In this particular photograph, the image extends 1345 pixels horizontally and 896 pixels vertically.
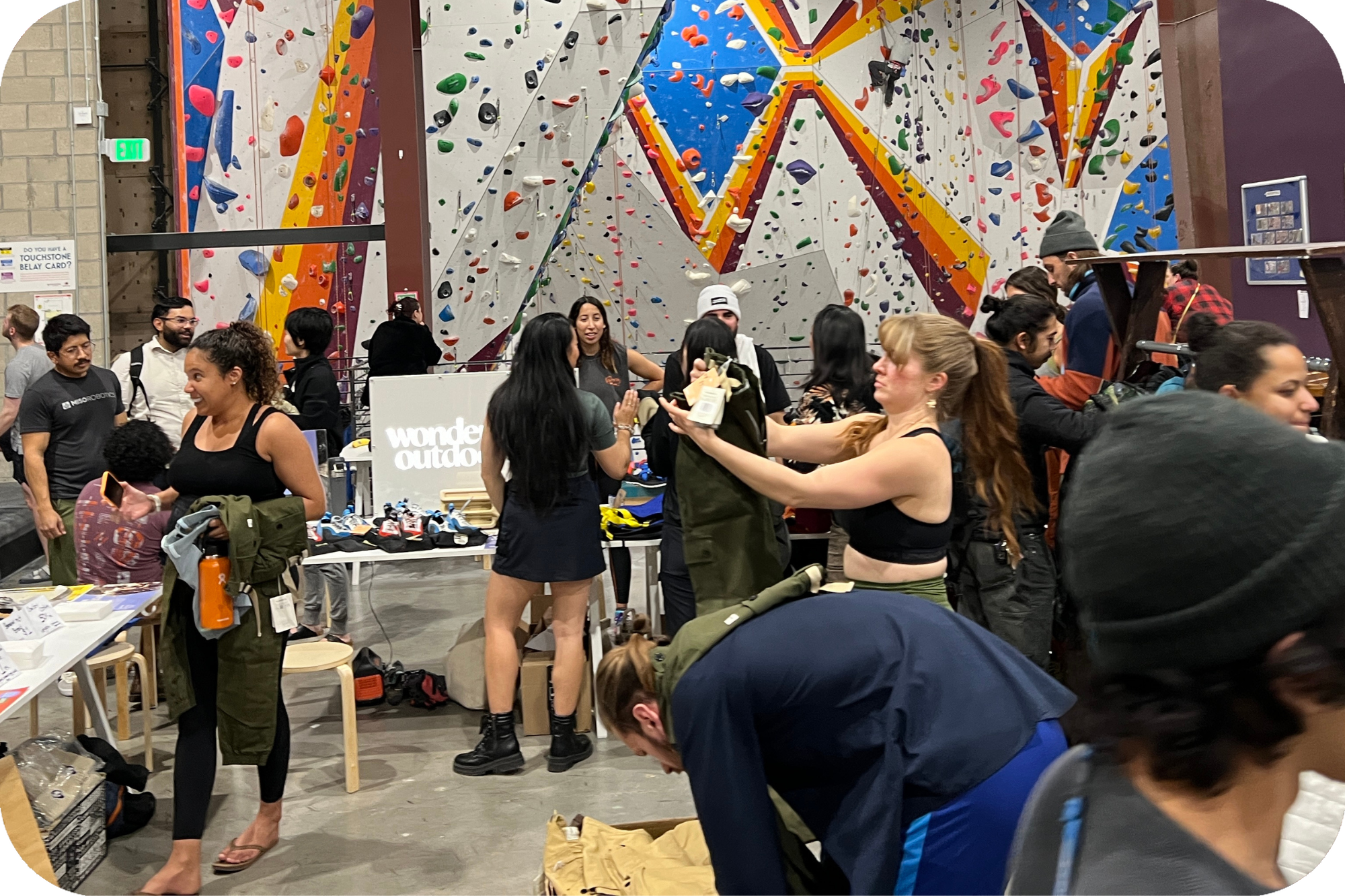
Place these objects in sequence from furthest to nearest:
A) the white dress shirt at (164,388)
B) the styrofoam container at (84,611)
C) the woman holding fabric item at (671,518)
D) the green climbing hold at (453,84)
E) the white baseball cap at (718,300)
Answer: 1. the green climbing hold at (453,84)
2. the white dress shirt at (164,388)
3. the white baseball cap at (718,300)
4. the woman holding fabric item at (671,518)
5. the styrofoam container at (84,611)

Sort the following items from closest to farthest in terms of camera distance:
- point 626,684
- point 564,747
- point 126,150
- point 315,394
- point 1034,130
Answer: point 626,684 < point 564,747 < point 315,394 < point 1034,130 < point 126,150

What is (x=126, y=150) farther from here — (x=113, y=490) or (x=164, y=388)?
(x=113, y=490)

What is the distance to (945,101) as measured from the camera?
9930mm

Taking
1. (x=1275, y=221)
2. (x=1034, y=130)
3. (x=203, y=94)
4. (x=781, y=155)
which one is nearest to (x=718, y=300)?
(x=1275, y=221)

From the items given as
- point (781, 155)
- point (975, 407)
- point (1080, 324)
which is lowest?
point (975, 407)

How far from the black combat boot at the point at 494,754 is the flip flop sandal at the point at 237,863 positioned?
85 centimetres

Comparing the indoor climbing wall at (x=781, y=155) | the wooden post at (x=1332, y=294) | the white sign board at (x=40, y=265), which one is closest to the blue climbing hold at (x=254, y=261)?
the white sign board at (x=40, y=265)

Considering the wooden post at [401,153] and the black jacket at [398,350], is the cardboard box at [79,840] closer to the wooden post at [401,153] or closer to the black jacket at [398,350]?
the black jacket at [398,350]

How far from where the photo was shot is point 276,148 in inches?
401

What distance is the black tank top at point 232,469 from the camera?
3.37 metres

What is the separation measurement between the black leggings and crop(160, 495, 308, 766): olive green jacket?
0.07 feet

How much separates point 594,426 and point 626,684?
248cm

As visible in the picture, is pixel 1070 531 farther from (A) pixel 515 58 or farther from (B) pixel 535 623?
(A) pixel 515 58

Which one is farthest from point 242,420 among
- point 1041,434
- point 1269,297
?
point 1269,297
